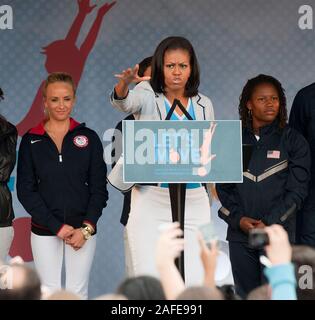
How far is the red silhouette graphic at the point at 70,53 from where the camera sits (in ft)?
18.7

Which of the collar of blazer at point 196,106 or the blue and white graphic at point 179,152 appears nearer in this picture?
the blue and white graphic at point 179,152

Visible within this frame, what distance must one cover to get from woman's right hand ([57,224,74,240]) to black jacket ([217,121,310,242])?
35.3 inches

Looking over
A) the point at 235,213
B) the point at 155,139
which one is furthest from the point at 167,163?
the point at 235,213

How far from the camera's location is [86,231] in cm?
479

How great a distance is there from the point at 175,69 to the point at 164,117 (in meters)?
0.25

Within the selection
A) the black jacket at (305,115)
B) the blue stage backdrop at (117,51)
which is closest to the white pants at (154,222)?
the black jacket at (305,115)

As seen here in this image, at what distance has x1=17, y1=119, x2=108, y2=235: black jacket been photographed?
482 cm

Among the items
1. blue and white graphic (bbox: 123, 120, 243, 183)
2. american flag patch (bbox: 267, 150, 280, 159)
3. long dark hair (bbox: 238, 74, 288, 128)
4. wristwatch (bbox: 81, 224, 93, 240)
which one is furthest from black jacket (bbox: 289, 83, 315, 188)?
wristwatch (bbox: 81, 224, 93, 240)

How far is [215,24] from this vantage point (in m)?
5.73

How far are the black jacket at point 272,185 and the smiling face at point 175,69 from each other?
0.79 metres

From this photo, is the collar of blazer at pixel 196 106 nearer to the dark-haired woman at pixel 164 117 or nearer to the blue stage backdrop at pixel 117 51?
the dark-haired woman at pixel 164 117

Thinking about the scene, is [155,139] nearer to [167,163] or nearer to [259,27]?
[167,163]

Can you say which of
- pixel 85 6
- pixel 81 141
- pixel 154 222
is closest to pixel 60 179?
pixel 81 141

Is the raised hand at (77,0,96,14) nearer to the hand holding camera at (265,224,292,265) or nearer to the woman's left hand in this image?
the woman's left hand
